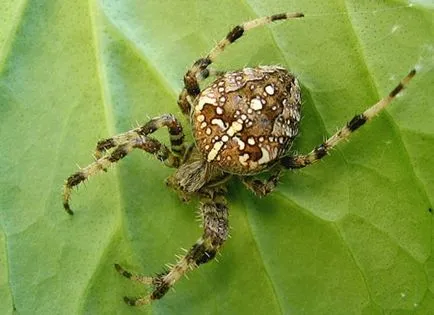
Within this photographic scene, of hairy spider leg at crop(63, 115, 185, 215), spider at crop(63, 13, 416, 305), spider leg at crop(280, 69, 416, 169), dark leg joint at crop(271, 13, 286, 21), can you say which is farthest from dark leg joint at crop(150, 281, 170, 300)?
dark leg joint at crop(271, 13, 286, 21)

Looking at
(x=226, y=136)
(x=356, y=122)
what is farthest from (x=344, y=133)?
(x=226, y=136)

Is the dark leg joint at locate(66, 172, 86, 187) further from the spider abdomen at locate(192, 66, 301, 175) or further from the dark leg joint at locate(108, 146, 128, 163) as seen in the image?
the spider abdomen at locate(192, 66, 301, 175)

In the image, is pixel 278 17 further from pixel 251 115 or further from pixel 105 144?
pixel 105 144

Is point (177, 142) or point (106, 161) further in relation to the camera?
point (177, 142)

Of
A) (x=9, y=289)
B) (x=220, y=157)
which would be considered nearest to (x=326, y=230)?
(x=220, y=157)

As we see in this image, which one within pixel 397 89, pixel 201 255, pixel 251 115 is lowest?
pixel 201 255

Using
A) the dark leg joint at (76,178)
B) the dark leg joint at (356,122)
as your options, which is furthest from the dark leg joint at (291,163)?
the dark leg joint at (76,178)

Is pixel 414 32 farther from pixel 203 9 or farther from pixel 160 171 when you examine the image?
pixel 160 171
